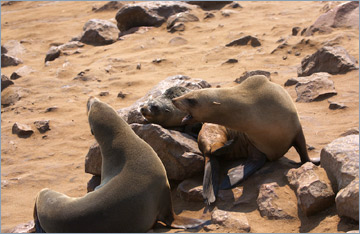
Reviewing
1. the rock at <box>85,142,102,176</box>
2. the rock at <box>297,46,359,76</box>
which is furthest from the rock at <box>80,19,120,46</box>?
the rock at <box>85,142,102,176</box>

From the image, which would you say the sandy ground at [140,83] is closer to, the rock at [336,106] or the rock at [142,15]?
the rock at [336,106]

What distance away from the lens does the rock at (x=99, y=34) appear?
11.6 meters

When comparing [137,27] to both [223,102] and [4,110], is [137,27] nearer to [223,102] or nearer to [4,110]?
[4,110]

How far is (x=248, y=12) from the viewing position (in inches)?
481

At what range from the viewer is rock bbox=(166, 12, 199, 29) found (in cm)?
1170

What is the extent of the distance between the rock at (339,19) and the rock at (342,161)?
5389mm

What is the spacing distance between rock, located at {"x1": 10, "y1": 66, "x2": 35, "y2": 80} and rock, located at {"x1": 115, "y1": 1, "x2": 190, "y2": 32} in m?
2.75

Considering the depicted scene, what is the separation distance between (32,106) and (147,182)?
4.94 m

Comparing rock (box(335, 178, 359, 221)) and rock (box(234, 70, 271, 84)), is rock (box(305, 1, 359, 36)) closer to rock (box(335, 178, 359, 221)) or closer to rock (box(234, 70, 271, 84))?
rock (box(234, 70, 271, 84))

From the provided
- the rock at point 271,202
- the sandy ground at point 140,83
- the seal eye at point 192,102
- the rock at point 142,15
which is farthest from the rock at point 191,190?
the rock at point 142,15

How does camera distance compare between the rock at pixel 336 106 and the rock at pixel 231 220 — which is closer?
the rock at pixel 231 220

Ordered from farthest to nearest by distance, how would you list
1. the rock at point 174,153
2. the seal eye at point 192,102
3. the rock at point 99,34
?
the rock at point 99,34
the rock at point 174,153
the seal eye at point 192,102

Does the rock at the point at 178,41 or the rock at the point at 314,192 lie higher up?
the rock at the point at 314,192

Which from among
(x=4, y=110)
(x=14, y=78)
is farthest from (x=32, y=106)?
(x=14, y=78)
